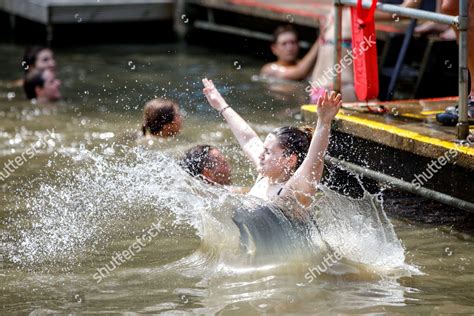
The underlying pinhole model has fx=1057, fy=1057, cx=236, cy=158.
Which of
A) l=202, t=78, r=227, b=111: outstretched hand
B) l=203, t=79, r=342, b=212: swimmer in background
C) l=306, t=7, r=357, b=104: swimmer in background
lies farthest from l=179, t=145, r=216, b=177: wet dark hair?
l=306, t=7, r=357, b=104: swimmer in background

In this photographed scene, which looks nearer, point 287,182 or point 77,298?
point 77,298

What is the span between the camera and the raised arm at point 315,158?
17.4ft

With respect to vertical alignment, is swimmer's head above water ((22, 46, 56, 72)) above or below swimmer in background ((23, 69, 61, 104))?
above

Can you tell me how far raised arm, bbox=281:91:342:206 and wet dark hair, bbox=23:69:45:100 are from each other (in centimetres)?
553

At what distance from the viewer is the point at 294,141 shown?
5676 millimetres

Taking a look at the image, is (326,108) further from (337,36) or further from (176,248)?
(337,36)

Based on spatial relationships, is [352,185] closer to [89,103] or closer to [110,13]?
[89,103]

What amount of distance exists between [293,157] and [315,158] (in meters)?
0.33

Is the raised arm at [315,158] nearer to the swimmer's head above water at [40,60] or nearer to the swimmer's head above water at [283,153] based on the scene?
the swimmer's head above water at [283,153]

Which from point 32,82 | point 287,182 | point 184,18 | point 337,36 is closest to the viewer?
point 287,182

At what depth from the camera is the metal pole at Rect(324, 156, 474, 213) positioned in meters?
5.89

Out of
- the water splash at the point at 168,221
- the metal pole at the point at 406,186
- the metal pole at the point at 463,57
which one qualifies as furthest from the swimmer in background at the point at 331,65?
the metal pole at the point at 463,57

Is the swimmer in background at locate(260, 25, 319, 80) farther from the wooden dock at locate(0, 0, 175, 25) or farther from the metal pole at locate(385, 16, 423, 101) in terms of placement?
the wooden dock at locate(0, 0, 175, 25)

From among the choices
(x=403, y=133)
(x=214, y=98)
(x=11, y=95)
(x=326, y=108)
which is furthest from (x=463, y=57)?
(x=11, y=95)
